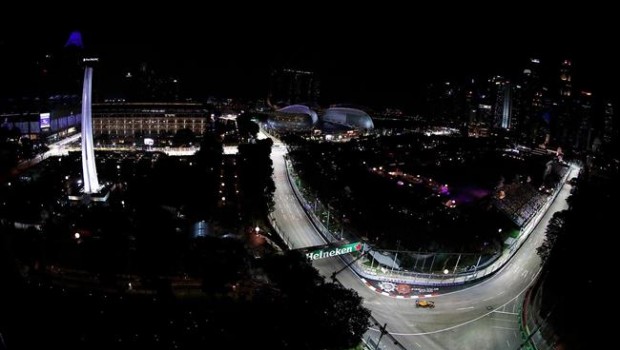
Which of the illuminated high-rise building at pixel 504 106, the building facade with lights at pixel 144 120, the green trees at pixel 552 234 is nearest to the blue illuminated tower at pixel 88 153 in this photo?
the building facade with lights at pixel 144 120

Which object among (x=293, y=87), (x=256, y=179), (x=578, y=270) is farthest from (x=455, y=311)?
(x=293, y=87)

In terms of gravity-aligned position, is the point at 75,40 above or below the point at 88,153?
above

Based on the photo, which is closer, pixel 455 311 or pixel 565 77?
pixel 455 311

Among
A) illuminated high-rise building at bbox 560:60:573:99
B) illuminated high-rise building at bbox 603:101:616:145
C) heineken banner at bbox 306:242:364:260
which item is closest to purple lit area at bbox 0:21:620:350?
heineken banner at bbox 306:242:364:260

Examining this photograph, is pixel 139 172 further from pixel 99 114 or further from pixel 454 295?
pixel 99 114

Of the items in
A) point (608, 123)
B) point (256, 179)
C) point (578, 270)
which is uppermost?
point (608, 123)

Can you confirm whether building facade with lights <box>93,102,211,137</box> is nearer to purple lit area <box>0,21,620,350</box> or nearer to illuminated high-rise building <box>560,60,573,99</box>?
purple lit area <box>0,21,620,350</box>

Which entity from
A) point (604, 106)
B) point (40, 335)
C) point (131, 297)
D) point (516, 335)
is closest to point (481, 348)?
point (516, 335)

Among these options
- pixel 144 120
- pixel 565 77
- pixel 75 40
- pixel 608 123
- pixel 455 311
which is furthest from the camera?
pixel 565 77

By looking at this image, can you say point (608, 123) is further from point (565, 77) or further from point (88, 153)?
point (88, 153)
